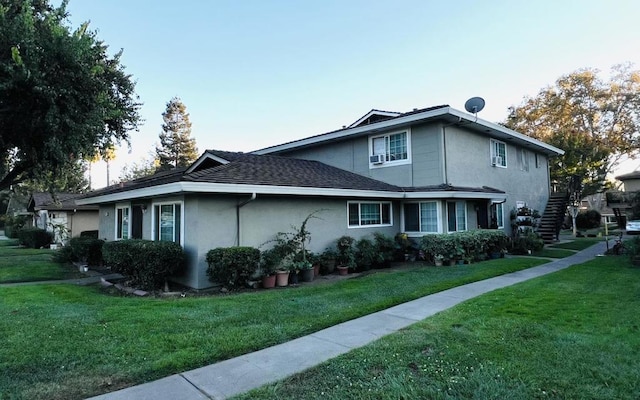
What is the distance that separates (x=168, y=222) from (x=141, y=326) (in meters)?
4.98

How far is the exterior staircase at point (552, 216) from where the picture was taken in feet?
63.3

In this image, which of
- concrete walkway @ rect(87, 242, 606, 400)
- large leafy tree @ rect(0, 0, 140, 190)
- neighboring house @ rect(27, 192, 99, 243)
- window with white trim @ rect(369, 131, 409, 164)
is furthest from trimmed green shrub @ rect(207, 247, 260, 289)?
neighboring house @ rect(27, 192, 99, 243)

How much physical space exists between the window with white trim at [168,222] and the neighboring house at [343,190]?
1.2 inches

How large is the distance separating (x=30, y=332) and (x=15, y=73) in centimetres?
741

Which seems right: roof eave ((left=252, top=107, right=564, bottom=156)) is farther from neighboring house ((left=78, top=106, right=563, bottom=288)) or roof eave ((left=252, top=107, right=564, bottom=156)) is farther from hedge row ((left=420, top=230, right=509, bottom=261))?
hedge row ((left=420, top=230, right=509, bottom=261))

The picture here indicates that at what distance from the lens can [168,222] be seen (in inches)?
400

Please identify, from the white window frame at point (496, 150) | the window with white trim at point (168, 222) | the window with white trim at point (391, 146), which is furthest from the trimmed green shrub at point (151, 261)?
the white window frame at point (496, 150)

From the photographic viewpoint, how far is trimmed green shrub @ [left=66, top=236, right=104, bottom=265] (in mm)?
13352

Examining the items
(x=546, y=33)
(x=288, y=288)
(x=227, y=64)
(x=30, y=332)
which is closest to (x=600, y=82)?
(x=546, y=33)

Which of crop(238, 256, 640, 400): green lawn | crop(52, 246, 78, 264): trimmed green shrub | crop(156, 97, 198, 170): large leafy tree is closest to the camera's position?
crop(238, 256, 640, 400): green lawn

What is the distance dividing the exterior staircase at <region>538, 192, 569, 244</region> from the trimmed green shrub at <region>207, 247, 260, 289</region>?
17.0 metres

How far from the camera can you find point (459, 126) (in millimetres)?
14195

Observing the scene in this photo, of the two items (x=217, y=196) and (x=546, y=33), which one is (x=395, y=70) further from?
(x=217, y=196)

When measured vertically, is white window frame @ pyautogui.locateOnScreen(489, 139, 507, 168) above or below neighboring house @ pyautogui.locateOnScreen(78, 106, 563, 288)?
above
